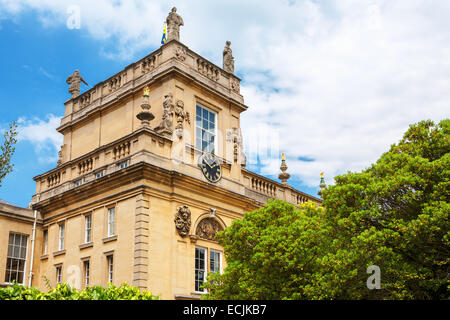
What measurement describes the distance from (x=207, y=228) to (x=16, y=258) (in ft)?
31.8

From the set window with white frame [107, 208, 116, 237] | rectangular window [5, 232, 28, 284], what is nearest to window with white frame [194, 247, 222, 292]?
window with white frame [107, 208, 116, 237]

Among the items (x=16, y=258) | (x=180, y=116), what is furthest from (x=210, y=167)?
(x=16, y=258)

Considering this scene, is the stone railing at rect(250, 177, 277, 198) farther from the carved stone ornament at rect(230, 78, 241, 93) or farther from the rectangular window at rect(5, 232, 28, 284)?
the rectangular window at rect(5, 232, 28, 284)

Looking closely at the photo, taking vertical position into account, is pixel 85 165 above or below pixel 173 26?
below

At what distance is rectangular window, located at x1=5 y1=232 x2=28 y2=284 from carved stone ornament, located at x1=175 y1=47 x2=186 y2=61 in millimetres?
12168

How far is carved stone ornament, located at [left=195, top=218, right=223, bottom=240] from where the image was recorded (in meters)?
23.4

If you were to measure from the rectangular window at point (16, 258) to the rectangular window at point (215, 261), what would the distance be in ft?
31.0

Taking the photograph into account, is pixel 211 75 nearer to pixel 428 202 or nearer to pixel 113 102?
pixel 113 102

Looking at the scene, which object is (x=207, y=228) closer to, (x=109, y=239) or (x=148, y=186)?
(x=148, y=186)

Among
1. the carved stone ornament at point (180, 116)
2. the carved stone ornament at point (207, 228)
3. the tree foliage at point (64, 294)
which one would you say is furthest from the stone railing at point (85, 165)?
the tree foliage at point (64, 294)

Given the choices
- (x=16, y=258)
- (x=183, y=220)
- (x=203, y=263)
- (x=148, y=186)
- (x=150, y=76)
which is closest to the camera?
(x=148, y=186)

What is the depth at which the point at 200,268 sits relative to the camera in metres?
22.9

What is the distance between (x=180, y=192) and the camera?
22.6 metres
